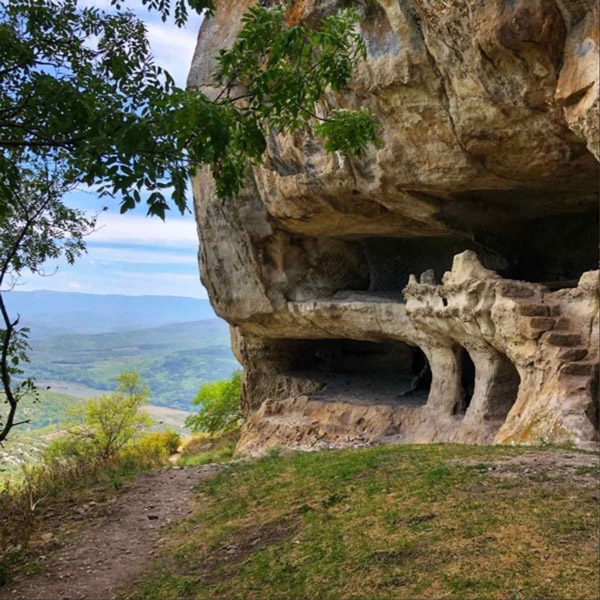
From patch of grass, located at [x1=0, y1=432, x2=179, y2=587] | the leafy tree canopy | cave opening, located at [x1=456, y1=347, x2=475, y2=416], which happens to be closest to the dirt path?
patch of grass, located at [x1=0, y1=432, x2=179, y2=587]

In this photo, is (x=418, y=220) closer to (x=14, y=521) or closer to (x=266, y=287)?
(x=266, y=287)

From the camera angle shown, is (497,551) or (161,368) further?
(161,368)

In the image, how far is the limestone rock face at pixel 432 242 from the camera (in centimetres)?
771

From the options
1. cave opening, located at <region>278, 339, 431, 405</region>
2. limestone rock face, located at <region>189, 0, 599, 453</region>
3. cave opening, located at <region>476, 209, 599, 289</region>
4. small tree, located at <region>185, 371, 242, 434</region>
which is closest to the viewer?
limestone rock face, located at <region>189, 0, 599, 453</region>

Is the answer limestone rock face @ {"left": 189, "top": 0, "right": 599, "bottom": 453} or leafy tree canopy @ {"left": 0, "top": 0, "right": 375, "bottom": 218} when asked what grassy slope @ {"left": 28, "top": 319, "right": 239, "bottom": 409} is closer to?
limestone rock face @ {"left": 189, "top": 0, "right": 599, "bottom": 453}

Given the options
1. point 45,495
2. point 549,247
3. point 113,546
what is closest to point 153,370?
point 549,247

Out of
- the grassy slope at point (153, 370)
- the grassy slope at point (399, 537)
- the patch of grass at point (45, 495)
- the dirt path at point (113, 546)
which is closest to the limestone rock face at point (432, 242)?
the grassy slope at point (399, 537)

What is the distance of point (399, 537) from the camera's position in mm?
4336

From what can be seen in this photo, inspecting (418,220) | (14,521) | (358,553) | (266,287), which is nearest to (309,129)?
Result: (418,220)

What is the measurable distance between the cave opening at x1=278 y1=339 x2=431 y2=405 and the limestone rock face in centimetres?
7

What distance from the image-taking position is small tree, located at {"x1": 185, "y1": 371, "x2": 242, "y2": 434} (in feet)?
102

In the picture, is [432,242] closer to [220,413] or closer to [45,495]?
[45,495]

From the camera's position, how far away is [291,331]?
60.1 ft

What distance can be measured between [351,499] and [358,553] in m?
1.38
